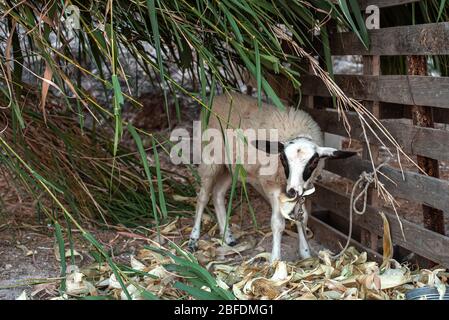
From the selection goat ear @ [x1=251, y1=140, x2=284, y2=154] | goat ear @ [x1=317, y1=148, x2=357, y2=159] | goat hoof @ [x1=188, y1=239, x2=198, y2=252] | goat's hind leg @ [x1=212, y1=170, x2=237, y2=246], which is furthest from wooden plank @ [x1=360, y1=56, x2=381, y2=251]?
goat hoof @ [x1=188, y1=239, x2=198, y2=252]

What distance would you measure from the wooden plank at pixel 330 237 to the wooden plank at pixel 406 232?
0.42ft

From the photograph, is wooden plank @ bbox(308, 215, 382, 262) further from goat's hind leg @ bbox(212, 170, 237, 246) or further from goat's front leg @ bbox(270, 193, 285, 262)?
goat's hind leg @ bbox(212, 170, 237, 246)

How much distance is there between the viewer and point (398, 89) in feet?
11.4

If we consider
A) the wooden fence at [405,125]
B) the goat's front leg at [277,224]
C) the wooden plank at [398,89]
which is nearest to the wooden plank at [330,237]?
the wooden fence at [405,125]

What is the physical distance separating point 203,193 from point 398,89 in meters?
1.59

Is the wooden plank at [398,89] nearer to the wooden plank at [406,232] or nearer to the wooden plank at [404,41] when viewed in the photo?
the wooden plank at [404,41]

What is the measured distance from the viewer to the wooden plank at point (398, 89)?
10.4 ft

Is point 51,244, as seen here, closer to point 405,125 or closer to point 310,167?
point 310,167

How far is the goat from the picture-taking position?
12.3 ft

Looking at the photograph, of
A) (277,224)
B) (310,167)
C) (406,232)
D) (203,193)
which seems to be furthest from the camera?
(203,193)

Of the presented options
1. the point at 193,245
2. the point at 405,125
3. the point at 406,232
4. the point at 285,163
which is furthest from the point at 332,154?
the point at 193,245

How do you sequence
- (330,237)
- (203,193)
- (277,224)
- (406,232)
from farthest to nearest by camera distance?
(203,193), (330,237), (277,224), (406,232)
